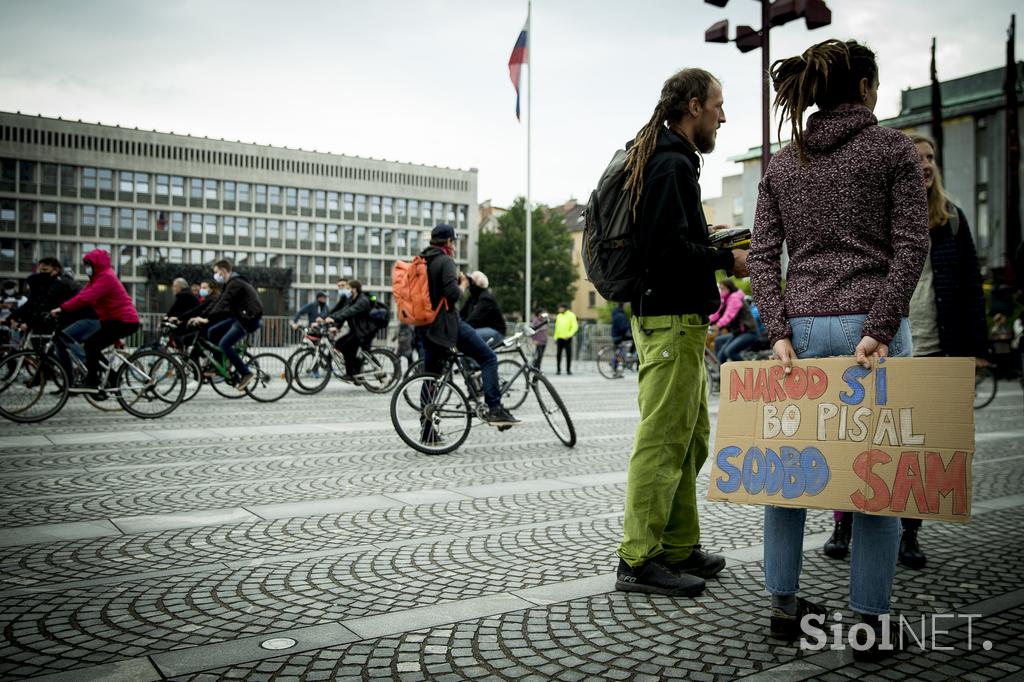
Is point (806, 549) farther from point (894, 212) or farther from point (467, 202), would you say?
point (467, 202)

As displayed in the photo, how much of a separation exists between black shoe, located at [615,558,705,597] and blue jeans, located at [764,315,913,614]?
1.70 ft

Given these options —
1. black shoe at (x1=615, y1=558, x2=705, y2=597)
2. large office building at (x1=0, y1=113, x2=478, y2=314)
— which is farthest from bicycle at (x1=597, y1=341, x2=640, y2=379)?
large office building at (x1=0, y1=113, x2=478, y2=314)

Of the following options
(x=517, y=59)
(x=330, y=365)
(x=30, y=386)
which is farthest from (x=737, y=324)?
(x=517, y=59)

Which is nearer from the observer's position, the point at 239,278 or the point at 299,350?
the point at 239,278

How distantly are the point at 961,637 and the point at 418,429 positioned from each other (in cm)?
540

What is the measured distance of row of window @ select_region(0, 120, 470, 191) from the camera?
3039 inches

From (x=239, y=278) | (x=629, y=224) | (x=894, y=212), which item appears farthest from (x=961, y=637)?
(x=239, y=278)

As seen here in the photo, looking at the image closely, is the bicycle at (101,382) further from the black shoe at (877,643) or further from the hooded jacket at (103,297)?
the black shoe at (877,643)

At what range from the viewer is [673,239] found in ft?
11.4

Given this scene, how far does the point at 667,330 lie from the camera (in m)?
3.51

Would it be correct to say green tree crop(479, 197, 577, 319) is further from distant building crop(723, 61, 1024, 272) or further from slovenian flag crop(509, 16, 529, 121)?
slovenian flag crop(509, 16, 529, 121)

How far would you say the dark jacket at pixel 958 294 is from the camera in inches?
164

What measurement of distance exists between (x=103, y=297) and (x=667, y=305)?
8633mm

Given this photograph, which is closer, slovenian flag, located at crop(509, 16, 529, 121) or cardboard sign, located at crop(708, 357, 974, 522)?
cardboard sign, located at crop(708, 357, 974, 522)
